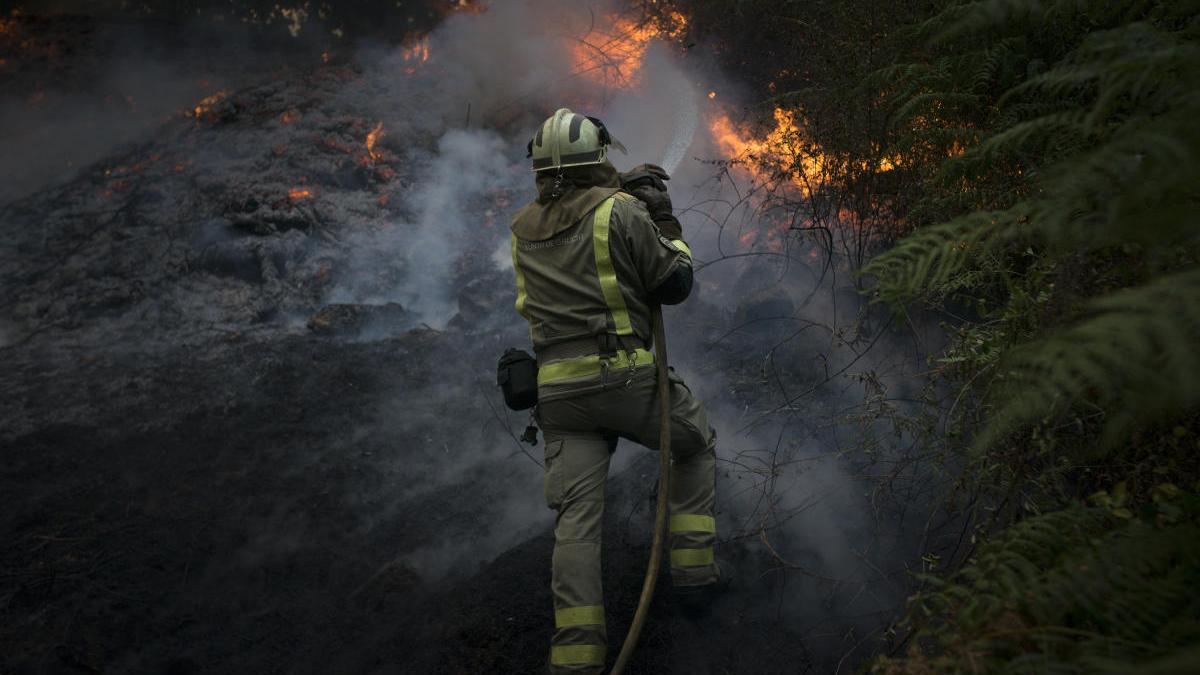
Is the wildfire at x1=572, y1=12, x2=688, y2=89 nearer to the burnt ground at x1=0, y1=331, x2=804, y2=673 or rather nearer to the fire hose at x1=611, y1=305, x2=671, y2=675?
the burnt ground at x1=0, y1=331, x2=804, y2=673

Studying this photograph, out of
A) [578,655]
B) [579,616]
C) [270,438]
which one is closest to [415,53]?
[270,438]

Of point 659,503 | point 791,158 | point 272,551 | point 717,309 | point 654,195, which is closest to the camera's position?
point 659,503

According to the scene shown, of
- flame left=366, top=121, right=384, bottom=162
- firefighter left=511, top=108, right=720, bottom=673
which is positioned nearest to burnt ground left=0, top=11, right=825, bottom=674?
flame left=366, top=121, right=384, bottom=162

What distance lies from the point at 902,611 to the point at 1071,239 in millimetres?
1761

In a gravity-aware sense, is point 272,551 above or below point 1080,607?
below

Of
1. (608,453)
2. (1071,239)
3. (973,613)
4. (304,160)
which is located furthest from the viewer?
(304,160)

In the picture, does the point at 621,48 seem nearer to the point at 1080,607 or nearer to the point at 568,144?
the point at 568,144

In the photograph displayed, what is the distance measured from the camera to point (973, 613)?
171 centimetres

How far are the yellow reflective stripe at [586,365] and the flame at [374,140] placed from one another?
278 inches

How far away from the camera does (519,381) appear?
128 inches

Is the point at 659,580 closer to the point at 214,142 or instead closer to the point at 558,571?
the point at 558,571

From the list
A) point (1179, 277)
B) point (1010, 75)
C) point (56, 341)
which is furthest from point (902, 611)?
point (56, 341)

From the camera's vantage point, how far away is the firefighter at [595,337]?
310 cm

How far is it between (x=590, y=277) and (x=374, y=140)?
24.6ft
